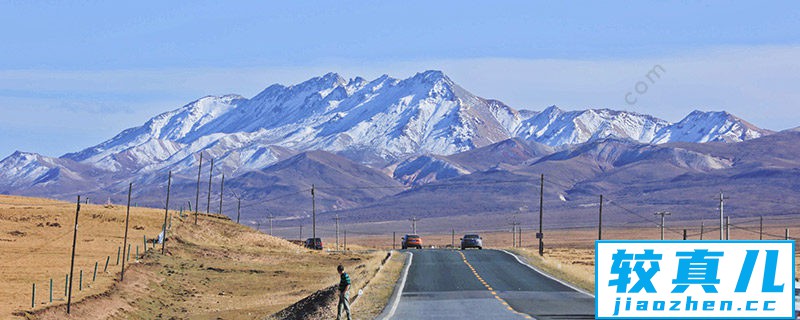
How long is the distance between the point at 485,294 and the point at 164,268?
125ft

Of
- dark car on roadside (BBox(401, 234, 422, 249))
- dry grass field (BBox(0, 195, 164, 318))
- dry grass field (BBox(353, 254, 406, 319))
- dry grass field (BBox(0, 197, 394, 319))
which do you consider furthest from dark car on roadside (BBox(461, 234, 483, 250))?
dry grass field (BBox(353, 254, 406, 319))

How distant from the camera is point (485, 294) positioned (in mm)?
51625

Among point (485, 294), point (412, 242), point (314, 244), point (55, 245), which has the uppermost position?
point (412, 242)

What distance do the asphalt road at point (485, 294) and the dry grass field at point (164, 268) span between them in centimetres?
306

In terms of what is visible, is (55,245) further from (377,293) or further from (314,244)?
(377,293)

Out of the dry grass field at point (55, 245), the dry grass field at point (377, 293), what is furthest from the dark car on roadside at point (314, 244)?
the dry grass field at point (377, 293)

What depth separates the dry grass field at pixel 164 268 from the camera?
6341cm

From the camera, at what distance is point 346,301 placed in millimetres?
36688

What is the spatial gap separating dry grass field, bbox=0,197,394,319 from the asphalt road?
3.06 m

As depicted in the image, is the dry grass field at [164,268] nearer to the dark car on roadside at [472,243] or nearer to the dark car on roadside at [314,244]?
the dark car on roadside at [314,244]

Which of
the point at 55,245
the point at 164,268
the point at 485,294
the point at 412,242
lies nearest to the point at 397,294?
the point at 485,294

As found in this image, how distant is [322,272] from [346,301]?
55488mm

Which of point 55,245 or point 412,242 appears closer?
point 55,245

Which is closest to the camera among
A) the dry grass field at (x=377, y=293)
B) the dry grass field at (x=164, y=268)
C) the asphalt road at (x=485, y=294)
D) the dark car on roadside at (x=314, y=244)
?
the asphalt road at (x=485, y=294)
